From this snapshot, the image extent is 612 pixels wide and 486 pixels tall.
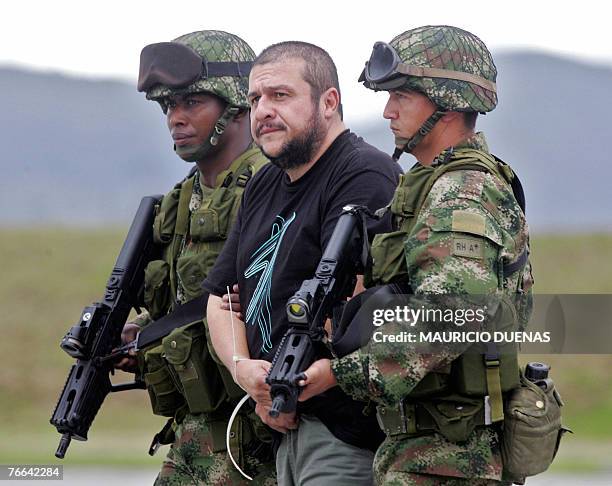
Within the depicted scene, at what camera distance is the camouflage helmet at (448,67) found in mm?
5078

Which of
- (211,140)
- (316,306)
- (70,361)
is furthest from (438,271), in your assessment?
(70,361)

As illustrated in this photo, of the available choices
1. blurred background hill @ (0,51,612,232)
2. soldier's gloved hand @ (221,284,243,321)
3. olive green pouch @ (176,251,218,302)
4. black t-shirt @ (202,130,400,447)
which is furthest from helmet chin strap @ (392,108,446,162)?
blurred background hill @ (0,51,612,232)

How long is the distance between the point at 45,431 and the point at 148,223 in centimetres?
1150

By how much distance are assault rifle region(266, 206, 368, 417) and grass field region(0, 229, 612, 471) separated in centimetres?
838

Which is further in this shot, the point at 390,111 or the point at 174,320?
the point at 174,320

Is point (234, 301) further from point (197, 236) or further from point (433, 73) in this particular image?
point (433, 73)

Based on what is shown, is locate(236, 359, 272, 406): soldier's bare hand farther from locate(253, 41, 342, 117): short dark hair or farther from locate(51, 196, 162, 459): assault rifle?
locate(51, 196, 162, 459): assault rifle

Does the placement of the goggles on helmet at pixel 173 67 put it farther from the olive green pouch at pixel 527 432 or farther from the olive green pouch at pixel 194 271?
the olive green pouch at pixel 527 432

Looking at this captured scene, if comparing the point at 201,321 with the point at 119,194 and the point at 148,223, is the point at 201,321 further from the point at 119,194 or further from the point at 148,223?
the point at 119,194

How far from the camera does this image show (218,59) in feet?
21.6

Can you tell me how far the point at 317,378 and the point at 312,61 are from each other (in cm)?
131

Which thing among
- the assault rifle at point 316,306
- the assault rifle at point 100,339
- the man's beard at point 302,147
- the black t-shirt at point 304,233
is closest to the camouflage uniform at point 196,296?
the assault rifle at point 100,339

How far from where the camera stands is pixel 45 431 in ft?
58.2

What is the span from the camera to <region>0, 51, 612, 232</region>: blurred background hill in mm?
107500
